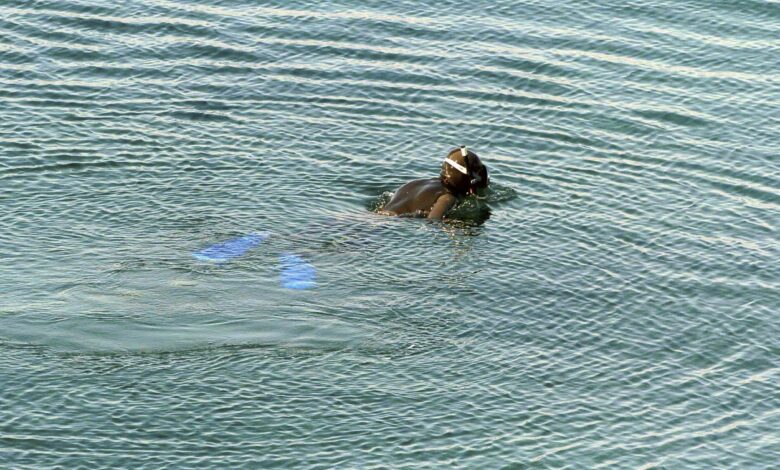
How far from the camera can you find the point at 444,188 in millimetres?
24109

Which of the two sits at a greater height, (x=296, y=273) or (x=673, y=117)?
(x=673, y=117)

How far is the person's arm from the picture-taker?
78.4ft

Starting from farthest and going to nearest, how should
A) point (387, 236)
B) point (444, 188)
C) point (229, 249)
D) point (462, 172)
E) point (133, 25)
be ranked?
point (133, 25), point (444, 188), point (462, 172), point (387, 236), point (229, 249)

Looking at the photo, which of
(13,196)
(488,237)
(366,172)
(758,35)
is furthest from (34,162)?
(758,35)

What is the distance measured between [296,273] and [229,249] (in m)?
1.20

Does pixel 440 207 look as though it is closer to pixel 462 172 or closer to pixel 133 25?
pixel 462 172

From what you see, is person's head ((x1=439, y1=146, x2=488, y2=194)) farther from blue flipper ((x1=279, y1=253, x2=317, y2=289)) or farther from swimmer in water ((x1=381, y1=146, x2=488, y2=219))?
blue flipper ((x1=279, y1=253, x2=317, y2=289))

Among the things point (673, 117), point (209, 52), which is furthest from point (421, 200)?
point (209, 52)

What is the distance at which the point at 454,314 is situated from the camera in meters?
20.6

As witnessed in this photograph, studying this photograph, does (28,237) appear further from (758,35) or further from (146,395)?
(758,35)

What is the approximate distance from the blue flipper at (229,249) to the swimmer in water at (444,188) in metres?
2.40

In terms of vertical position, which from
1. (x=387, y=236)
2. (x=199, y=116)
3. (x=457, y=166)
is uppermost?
(x=199, y=116)

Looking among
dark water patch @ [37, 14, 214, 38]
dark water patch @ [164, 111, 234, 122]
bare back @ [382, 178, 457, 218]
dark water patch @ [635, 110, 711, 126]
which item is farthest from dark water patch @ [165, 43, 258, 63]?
dark water patch @ [635, 110, 711, 126]

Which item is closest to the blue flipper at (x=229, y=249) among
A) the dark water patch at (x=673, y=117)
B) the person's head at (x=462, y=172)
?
the person's head at (x=462, y=172)
